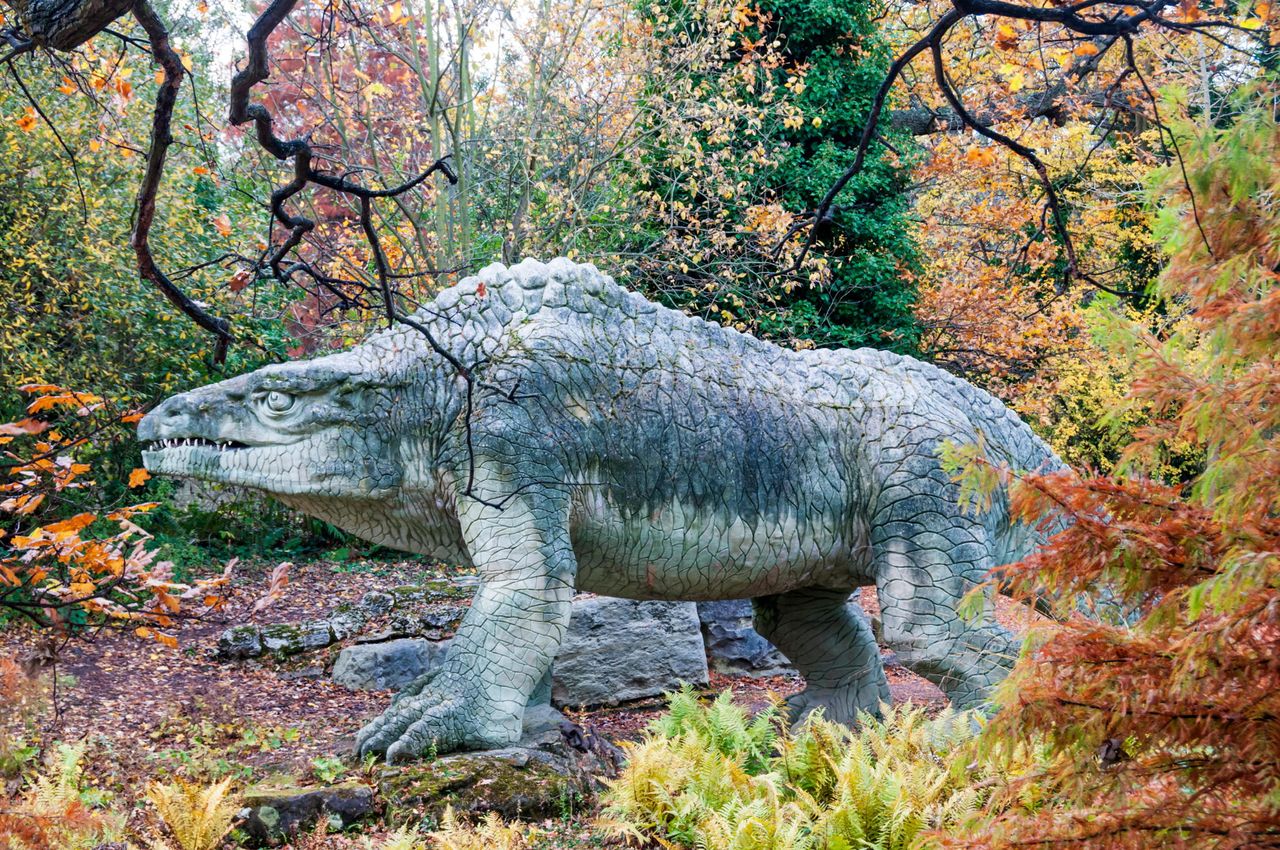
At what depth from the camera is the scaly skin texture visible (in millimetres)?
5367

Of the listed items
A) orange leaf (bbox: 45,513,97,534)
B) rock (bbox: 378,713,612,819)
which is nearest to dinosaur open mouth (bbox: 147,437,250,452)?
rock (bbox: 378,713,612,819)

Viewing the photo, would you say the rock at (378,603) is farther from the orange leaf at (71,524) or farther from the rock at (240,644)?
the orange leaf at (71,524)

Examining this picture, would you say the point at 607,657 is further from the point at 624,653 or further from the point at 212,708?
the point at 212,708

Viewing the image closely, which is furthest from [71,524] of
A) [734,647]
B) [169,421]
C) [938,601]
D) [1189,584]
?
[734,647]

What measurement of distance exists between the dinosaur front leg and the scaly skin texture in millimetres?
10

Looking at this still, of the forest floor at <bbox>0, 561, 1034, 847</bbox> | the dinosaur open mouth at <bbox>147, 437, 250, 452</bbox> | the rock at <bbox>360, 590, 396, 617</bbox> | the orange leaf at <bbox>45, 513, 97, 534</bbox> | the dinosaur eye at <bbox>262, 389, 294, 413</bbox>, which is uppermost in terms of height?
the dinosaur eye at <bbox>262, 389, 294, 413</bbox>

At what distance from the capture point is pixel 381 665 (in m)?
8.42

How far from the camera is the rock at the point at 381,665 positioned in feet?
27.5

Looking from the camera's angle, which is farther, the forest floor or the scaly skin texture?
the forest floor

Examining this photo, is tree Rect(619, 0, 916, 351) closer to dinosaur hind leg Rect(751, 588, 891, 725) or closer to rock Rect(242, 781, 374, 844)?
dinosaur hind leg Rect(751, 588, 891, 725)

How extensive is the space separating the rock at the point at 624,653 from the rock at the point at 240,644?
2.49 meters

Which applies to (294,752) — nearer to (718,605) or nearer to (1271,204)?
(718,605)

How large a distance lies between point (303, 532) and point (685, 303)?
5515 millimetres

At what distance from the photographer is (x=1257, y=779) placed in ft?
8.87
